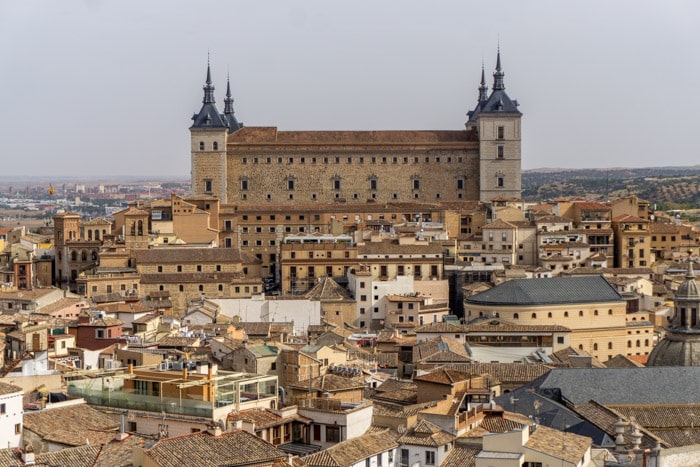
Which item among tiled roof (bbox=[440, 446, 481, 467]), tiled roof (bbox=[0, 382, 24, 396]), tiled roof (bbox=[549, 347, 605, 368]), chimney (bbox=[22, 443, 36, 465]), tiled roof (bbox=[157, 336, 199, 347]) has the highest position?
tiled roof (bbox=[0, 382, 24, 396])

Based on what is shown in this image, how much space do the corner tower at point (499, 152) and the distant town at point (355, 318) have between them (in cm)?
14

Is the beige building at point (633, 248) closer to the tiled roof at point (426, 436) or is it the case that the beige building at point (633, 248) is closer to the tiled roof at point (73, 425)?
the tiled roof at point (426, 436)

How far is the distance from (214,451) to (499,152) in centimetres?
6629

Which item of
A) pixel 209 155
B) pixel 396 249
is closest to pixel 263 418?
pixel 396 249

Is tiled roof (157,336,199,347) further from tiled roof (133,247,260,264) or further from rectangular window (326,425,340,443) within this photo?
tiled roof (133,247,260,264)

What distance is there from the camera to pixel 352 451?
2180cm

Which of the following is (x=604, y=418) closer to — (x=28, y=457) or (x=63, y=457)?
(x=63, y=457)

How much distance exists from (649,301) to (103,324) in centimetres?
2566

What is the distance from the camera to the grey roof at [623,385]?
30.5 m

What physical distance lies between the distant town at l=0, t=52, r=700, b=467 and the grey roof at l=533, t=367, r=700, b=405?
60 mm

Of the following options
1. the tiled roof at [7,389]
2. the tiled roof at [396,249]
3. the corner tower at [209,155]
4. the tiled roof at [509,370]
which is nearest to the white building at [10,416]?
the tiled roof at [7,389]

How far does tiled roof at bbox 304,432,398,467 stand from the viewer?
21047mm

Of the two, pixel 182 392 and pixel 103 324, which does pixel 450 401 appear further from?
pixel 103 324

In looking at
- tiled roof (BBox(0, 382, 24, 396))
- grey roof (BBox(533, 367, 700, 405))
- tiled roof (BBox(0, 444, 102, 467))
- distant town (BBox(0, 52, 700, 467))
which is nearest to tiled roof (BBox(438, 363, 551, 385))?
distant town (BBox(0, 52, 700, 467))
